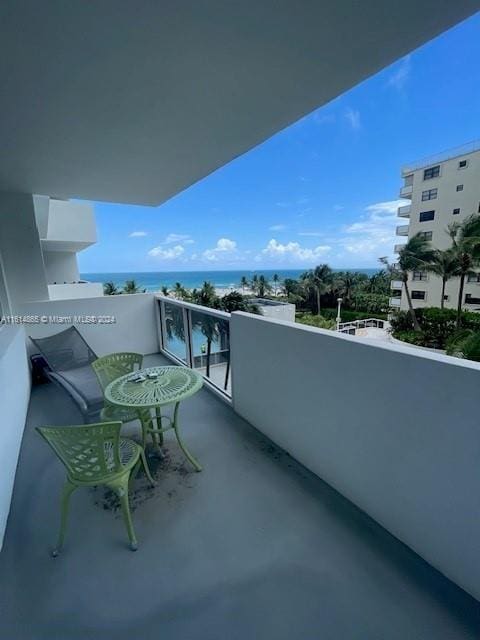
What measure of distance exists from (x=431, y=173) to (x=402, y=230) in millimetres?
4639

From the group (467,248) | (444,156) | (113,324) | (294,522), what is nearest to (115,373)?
(294,522)

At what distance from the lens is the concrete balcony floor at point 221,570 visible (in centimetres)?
127

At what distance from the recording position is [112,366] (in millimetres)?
2828

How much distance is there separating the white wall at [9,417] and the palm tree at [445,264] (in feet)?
62.2

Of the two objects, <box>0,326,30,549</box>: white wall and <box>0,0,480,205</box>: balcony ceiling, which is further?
<box>0,326,30,549</box>: white wall

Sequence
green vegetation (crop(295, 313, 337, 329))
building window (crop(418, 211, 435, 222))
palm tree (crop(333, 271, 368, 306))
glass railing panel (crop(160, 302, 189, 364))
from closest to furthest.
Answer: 1. glass railing panel (crop(160, 302, 189, 364))
2. green vegetation (crop(295, 313, 337, 329))
3. building window (crop(418, 211, 435, 222))
4. palm tree (crop(333, 271, 368, 306))

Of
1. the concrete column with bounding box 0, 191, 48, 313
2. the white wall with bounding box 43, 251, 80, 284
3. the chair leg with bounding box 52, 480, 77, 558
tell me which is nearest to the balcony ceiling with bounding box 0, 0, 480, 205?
the concrete column with bounding box 0, 191, 48, 313

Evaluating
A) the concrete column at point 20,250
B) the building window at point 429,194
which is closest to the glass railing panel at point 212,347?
the concrete column at point 20,250

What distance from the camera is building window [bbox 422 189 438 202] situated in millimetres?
20739

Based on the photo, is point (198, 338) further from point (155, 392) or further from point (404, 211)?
point (404, 211)

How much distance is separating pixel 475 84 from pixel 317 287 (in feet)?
58.5

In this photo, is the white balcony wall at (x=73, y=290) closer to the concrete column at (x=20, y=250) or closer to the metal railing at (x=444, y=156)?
the concrete column at (x=20, y=250)

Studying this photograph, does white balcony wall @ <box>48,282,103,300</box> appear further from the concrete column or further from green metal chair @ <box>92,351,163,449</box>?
green metal chair @ <box>92,351,163,449</box>

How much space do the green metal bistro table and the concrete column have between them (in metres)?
3.20
